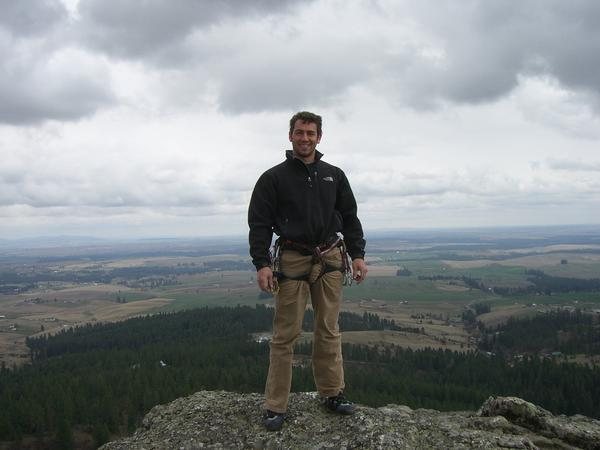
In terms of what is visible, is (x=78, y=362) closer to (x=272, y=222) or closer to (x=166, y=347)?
(x=166, y=347)

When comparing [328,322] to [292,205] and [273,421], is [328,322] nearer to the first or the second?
[273,421]

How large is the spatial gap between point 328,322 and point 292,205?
2.38m

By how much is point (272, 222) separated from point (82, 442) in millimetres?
72677

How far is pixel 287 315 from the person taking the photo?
30.3 ft

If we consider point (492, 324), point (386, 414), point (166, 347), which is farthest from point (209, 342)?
point (386, 414)

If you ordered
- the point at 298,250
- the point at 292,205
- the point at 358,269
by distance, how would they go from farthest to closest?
the point at 358,269 → the point at 298,250 → the point at 292,205

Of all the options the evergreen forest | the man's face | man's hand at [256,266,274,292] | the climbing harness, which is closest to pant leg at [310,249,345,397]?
the climbing harness

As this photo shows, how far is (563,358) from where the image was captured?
121 m

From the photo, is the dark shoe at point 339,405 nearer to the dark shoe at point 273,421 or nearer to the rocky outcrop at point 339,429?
the rocky outcrop at point 339,429

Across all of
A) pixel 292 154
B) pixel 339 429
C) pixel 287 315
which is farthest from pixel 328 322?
pixel 292 154

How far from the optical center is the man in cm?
912

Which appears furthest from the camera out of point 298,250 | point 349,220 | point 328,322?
point 349,220

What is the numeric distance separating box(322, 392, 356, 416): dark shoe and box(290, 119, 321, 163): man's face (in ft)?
16.4

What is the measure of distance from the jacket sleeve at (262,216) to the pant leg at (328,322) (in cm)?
129
